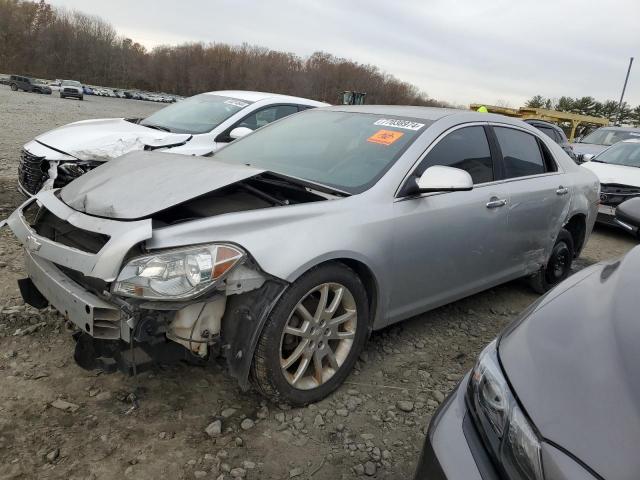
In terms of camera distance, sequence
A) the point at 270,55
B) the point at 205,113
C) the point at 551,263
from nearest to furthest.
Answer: the point at 551,263 < the point at 205,113 < the point at 270,55

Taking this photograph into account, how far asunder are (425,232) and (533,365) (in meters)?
1.58

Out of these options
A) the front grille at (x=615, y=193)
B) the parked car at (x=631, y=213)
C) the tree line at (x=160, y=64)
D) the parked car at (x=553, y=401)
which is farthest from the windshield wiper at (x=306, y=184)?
the tree line at (x=160, y=64)

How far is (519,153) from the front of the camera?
4.01 meters

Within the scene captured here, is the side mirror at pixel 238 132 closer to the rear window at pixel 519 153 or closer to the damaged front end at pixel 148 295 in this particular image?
the rear window at pixel 519 153

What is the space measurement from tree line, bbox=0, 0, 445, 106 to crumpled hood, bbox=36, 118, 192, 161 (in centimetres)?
8272

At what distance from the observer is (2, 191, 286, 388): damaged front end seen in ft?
7.02

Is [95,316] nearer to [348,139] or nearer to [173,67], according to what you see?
[348,139]

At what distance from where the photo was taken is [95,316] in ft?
7.05

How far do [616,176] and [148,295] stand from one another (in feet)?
26.4

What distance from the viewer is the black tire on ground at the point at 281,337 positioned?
2.35 m

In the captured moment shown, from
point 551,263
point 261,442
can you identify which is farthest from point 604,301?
point 551,263

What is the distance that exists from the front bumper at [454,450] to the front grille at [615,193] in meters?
7.37

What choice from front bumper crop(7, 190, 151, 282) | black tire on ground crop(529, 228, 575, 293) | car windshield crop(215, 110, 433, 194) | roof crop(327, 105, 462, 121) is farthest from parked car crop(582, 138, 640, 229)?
front bumper crop(7, 190, 151, 282)

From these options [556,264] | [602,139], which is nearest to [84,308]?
[556,264]
